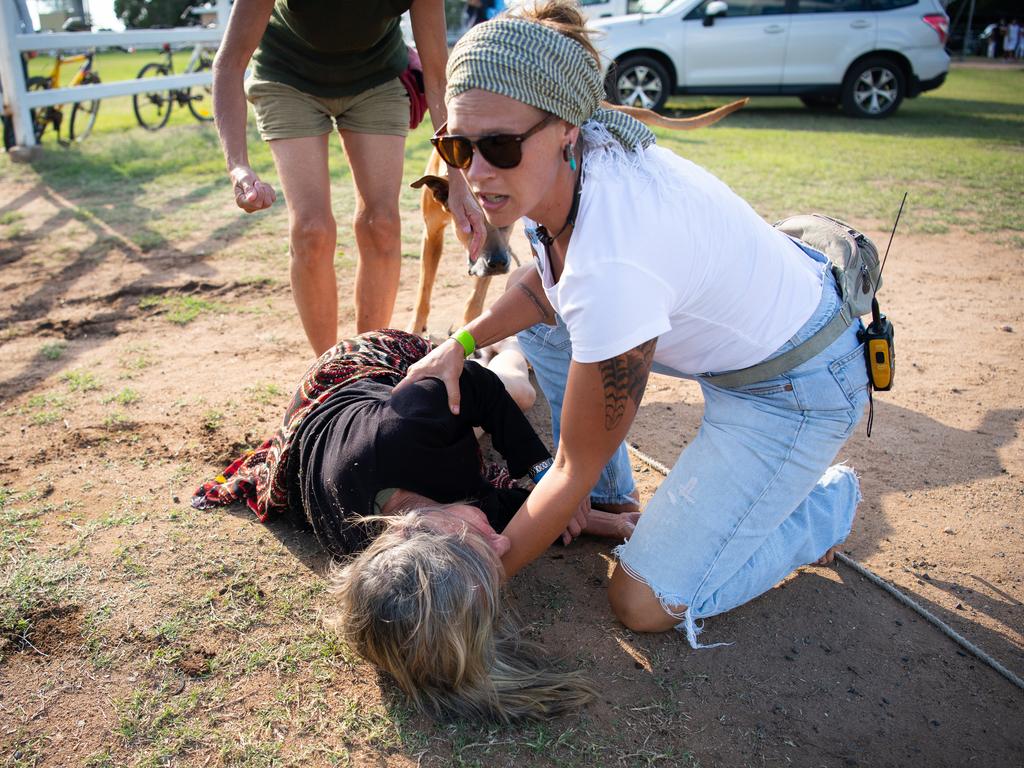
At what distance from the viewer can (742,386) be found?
257cm

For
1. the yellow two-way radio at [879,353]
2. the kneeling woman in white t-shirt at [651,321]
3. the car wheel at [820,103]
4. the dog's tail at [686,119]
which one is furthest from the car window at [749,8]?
the yellow two-way radio at [879,353]

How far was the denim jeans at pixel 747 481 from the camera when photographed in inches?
99.4

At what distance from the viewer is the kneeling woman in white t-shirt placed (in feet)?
6.59

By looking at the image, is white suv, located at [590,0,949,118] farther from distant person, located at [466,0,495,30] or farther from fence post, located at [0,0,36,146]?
fence post, located at [0,0,36,146]

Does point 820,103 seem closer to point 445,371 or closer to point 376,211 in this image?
point 376,211

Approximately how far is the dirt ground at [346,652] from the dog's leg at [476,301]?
0.93 m

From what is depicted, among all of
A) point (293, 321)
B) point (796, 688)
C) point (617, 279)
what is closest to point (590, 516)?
point (796, 688)

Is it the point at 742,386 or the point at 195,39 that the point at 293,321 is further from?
the point at 195,39

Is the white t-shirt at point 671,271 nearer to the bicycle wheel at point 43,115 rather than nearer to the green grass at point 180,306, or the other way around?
the green grass at point 180,306

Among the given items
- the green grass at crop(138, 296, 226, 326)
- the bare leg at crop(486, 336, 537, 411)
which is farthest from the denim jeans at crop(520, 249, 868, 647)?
the green grass at crop(138, 296, 226, 326)

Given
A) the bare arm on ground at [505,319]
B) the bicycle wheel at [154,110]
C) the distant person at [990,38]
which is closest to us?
the bare arm on ground at [505,319]

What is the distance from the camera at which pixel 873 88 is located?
40.6ft

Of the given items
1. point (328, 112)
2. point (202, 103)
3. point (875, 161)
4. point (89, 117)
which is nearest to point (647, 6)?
point (875, 161)

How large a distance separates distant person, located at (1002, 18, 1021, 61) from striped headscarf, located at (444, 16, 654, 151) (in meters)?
31.7
